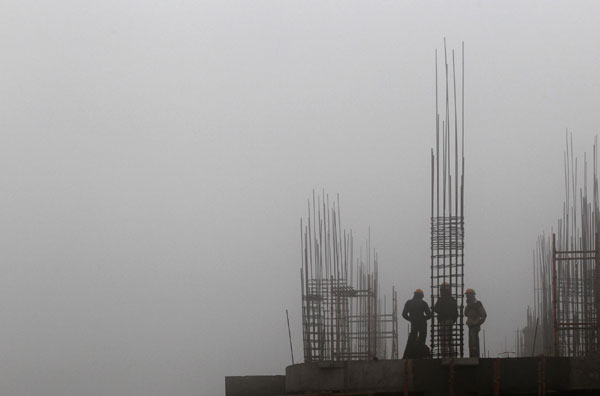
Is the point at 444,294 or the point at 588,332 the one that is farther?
the point at 588,332

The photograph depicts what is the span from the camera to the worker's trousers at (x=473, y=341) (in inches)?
629

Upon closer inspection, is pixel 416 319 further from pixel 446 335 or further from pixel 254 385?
pixel 254 385

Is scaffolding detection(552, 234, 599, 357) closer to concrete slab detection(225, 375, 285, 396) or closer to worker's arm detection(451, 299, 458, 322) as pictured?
worker's arm detection(451, 299, 458, 322)

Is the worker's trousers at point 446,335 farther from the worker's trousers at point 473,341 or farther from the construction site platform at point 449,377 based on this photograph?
the construction site platform at point 449,377

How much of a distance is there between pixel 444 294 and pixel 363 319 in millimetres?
11228

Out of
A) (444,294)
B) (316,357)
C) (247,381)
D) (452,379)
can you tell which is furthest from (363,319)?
(452,379)

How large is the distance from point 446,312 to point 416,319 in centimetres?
83

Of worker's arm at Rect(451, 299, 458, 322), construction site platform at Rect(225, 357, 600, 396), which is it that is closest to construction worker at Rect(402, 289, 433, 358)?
worker's arm at Rect(451, 299, 458, 322)

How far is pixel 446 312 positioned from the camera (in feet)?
55.0

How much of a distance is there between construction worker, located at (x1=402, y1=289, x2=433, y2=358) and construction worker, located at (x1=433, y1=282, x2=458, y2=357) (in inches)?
23.7

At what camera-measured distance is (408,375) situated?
1509cm

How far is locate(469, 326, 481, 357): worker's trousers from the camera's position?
52.4 feet

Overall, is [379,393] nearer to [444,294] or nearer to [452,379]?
[452,379]

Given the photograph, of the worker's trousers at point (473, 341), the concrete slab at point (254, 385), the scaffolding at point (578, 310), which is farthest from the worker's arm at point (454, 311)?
the concrete slab at point (254, 385)
